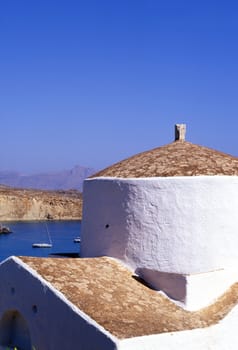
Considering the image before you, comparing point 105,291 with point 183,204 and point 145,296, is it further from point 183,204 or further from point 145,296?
point 183,204

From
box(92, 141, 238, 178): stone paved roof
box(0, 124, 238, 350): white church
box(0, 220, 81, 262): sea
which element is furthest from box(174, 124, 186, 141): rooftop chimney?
box(0, 220, 81, 262): sea

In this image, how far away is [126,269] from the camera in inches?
358

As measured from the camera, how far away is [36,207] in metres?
63.6

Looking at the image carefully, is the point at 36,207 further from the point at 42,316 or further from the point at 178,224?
the point at 42,316

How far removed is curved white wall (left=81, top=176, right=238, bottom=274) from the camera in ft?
28.7

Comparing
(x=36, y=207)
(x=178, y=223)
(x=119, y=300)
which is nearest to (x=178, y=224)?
(x=178, y=223)

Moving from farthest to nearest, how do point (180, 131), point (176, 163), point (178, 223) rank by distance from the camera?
point (180, 131) < point (176, 163) < point (178, 223)

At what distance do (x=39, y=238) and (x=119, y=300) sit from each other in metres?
38.2

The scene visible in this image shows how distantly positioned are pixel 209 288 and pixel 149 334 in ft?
5.86

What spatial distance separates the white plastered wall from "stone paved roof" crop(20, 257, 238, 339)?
1.35 feet

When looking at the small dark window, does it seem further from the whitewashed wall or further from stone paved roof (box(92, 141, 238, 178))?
stone paved roof (box(92, 141, 238, 178))

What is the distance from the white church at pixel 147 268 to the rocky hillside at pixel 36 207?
173ft

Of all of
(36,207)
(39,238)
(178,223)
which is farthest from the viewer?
(36,207)

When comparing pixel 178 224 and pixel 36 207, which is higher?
pixel 178 224
